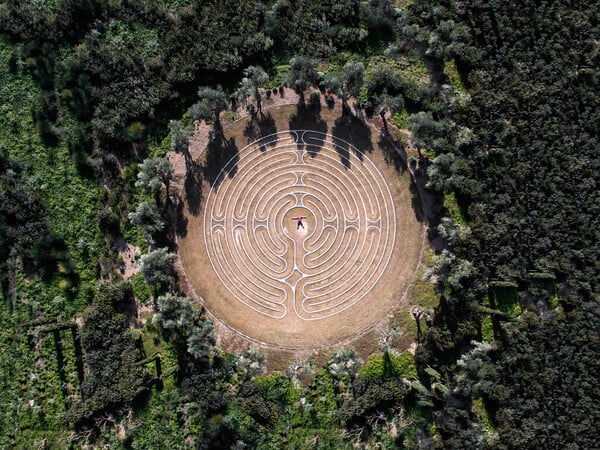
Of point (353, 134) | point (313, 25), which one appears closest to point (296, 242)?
point (353, 134)

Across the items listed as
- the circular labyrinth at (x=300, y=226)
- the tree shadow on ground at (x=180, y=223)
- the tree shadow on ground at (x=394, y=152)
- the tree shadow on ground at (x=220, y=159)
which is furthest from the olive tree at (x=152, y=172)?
the tree shadow on ground at (x=394, y=152)

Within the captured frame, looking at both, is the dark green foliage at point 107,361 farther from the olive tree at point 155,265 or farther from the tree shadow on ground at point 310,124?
the tree shadow on ground at point 310,124

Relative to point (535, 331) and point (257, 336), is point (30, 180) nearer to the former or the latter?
point (257, 336)

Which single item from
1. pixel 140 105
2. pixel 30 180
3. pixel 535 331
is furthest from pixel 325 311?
pixel 30 180

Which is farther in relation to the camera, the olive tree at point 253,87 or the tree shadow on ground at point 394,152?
the tree shadow on ground at point 394,152

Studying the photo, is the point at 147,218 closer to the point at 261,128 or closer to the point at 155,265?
the point at 155,265
